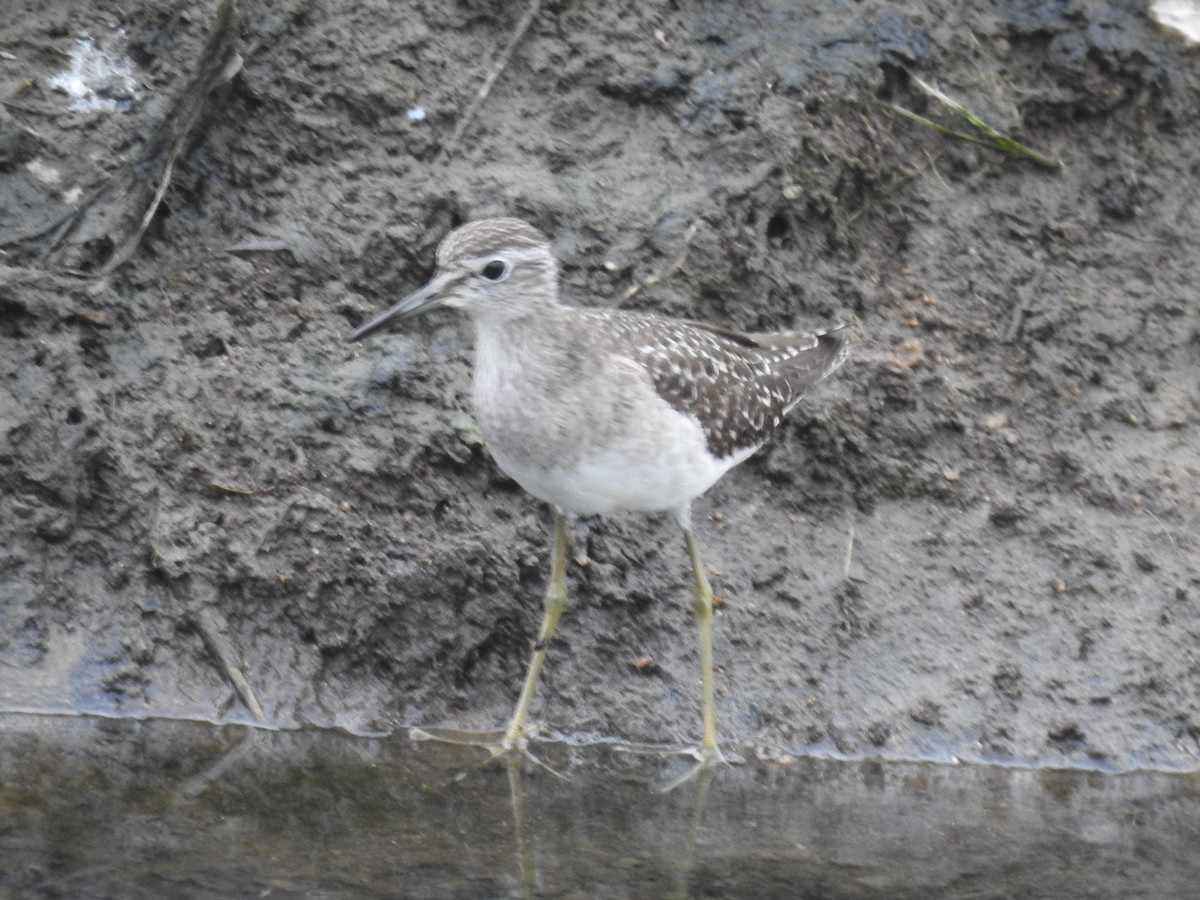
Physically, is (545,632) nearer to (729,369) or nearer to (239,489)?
(729,369)

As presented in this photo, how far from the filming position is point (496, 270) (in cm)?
669

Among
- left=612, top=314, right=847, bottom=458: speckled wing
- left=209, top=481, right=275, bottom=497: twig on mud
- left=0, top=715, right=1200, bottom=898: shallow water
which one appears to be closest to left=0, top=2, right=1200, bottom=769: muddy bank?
left=209, top=481, right=275, bottom=497: twig on mud

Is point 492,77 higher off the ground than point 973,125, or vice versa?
point 492,77

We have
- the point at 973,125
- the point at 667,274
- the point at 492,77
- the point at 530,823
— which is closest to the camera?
the point at 530,823

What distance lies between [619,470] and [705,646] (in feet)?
3.66

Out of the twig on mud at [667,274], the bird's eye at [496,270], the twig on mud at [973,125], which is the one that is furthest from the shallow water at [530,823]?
the twig on mud at [973,125]

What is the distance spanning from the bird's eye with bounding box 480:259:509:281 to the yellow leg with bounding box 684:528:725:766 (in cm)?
141

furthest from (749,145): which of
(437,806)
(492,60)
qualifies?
(437,806)

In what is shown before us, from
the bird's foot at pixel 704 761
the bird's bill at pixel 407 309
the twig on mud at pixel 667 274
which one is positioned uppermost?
the bird's bill at pixel 407 309

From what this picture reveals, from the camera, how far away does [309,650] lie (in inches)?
287

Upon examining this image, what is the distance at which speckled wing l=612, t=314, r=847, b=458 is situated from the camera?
276 inches

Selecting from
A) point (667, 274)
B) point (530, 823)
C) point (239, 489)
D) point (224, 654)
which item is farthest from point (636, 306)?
point (530, 823)

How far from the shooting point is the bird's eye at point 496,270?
6.66m

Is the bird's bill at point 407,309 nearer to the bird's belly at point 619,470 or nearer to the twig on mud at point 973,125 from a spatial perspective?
the bird's belly at point 619,470
